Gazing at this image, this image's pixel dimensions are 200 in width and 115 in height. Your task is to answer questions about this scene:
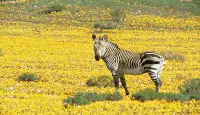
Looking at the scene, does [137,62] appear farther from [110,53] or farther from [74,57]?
[74,57]

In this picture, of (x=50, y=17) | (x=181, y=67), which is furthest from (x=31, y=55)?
(x=50, y=17)

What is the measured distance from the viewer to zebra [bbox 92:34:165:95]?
17203mm

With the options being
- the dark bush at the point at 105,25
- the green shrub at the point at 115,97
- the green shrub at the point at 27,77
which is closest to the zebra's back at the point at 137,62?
the green shrub at the point at 115,97

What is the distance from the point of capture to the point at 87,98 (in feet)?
53.7

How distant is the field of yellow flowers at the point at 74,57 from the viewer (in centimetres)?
1561

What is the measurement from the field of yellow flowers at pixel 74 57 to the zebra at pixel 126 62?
1.00 metres

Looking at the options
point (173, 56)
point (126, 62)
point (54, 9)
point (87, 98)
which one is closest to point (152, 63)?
point (126, 62)

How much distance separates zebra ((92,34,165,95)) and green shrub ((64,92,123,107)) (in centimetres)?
101

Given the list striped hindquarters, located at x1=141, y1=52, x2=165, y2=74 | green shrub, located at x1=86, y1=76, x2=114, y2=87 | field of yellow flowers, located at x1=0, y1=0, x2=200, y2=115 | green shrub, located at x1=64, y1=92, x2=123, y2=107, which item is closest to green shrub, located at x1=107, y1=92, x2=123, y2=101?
green shrub, located at x1=64, y1=92, x2=123, y2=107

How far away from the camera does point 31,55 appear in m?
30.7

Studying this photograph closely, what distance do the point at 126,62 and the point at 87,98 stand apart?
7.13ft

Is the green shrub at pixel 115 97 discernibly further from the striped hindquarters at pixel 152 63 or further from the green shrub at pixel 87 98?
the striped hindquarters at pixel 152 63

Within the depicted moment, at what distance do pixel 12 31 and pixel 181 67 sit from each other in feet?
60.3

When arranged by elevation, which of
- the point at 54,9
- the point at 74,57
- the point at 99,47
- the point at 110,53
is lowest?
the point at 54,9
